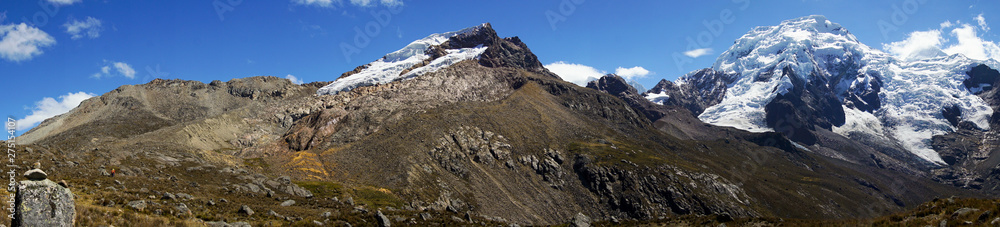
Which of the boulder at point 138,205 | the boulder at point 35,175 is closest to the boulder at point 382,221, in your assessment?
the boulder at point 138,205

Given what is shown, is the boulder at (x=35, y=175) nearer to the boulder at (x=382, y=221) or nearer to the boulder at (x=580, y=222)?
the boulder at (x=382, y=221)

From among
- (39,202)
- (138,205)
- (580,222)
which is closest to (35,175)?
(39,202)

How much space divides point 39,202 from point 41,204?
0.43ft

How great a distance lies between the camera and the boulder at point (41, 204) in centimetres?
2387

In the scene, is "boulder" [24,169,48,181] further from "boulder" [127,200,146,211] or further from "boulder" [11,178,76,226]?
"boulder" [127,200,146,211]

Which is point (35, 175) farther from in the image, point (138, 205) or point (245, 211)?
point (245, 211)

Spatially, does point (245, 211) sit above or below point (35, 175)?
below

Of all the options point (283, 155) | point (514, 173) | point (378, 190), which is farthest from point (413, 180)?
point (283, 155)

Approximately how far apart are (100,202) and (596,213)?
552 feet

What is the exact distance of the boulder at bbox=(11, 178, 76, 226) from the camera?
23869 mm

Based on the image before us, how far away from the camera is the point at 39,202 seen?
2433cm

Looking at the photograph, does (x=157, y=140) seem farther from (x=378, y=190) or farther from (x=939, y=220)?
(x=939, y=220)

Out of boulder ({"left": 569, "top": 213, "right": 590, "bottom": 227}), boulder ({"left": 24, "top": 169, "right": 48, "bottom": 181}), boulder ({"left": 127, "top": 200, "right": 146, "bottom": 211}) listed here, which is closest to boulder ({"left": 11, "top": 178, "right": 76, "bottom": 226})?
boulder ({"left": 24, "top": 169, "right": 48, "bottom": 181})

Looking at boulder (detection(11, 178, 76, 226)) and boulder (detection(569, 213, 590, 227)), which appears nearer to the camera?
boulder (detection(11, 178, 76, 226))
